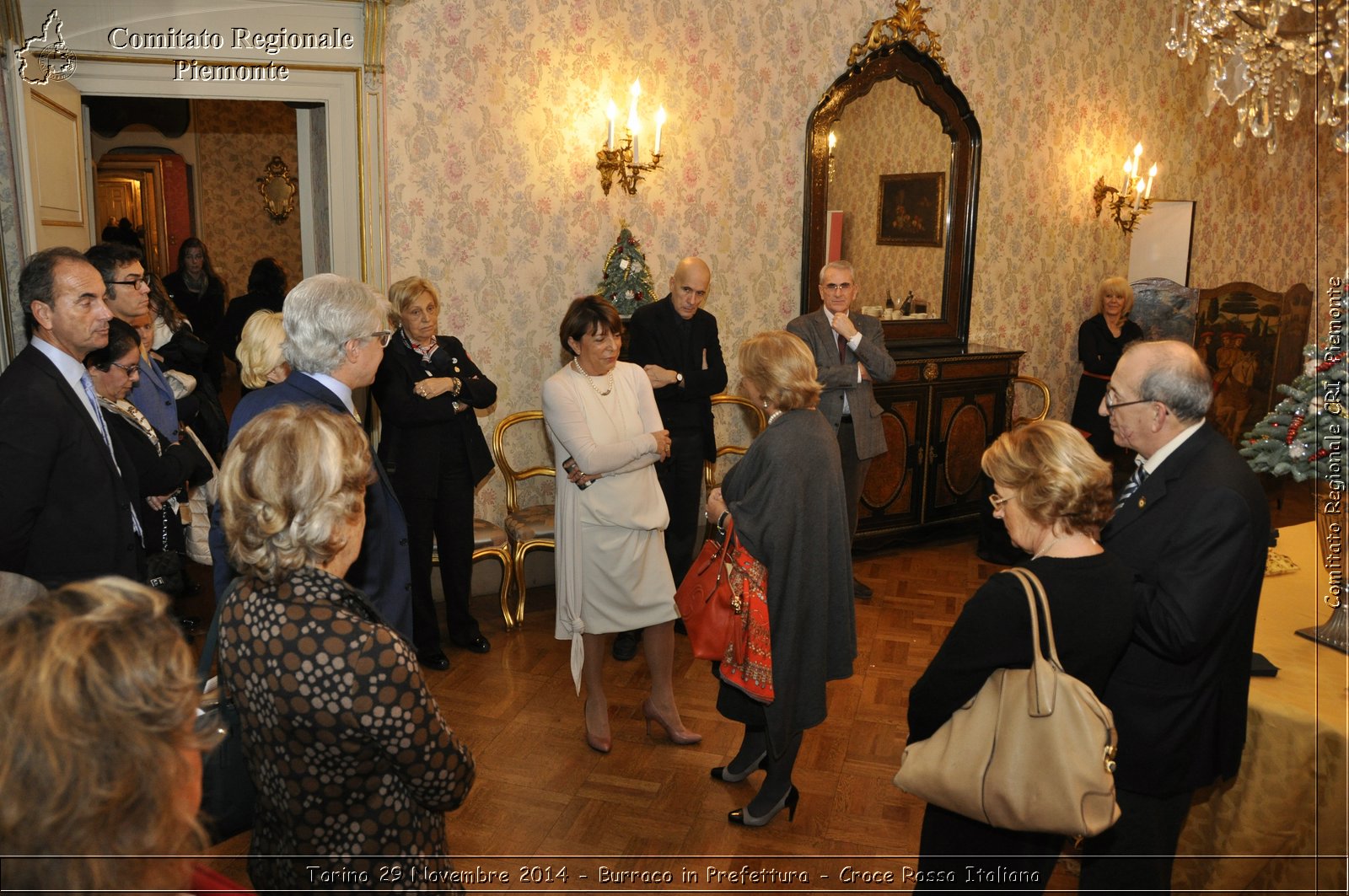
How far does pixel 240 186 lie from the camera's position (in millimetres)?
12180

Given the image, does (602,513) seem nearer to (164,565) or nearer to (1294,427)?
(164,565)

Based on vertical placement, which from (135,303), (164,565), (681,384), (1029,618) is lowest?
(164,565)

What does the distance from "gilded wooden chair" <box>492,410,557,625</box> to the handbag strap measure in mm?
3312

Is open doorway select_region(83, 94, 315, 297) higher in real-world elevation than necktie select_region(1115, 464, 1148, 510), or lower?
higher

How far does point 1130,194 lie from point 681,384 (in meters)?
4.90

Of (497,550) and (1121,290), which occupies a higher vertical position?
(1121,290)

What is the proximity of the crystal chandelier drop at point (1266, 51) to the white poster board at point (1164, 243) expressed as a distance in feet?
15.9

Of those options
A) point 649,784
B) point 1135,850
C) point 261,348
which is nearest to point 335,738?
point 1135,850

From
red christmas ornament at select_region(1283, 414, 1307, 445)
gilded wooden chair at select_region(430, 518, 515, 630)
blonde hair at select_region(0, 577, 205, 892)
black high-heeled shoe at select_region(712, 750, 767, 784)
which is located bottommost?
black high-heeled shoe at select_region(712, 750, 767, 784)

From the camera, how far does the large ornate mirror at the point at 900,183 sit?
249 inches

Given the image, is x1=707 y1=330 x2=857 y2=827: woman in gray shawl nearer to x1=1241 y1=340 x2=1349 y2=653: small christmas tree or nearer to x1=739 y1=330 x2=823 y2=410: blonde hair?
x1=739 y1=330 x2=823 y2=410: blonde hair

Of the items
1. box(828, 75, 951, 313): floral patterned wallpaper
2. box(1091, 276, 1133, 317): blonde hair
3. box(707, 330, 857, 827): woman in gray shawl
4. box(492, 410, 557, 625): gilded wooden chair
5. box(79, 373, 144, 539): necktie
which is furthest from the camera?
box(1091, 276, 1133, 317): blonde hair

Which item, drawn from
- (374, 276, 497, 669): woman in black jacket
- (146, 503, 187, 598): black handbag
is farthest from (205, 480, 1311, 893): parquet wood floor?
(146, 503, 187, 598): black handbag

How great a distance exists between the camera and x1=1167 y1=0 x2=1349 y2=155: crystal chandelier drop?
10.5 ft
